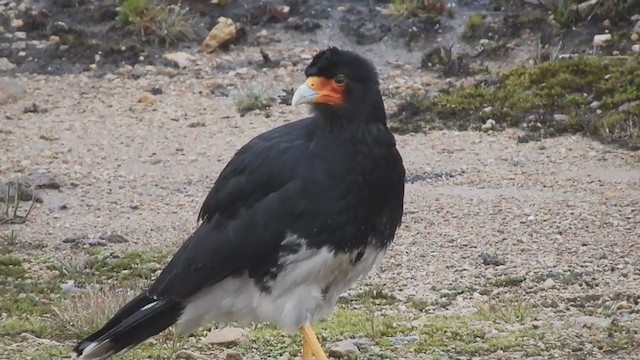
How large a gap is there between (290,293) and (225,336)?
1295 mm

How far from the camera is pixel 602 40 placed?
13305 mm

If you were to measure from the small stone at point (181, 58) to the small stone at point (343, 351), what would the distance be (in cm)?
791

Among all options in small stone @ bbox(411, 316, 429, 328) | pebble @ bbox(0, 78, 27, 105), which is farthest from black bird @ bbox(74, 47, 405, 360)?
pebble @ bbox(0, 78, 27, 105)

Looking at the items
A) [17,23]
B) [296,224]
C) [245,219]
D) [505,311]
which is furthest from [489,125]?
[296,224]

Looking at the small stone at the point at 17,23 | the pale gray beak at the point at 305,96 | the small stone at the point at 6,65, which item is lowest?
the small stone at the point at 6,65

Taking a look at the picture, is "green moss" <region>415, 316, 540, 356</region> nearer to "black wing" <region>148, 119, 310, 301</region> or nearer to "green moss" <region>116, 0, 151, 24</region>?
"black wing" <region>148, 119, 310, 301</region>

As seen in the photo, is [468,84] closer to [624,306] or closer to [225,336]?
[624,306]

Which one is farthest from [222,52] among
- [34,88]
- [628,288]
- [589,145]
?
[628,288]

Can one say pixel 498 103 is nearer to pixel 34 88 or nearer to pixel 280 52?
pixel 280 52

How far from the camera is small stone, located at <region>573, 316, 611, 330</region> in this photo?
6.66 meters

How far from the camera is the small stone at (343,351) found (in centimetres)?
650

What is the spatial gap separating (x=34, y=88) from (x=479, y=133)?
4.77 metres

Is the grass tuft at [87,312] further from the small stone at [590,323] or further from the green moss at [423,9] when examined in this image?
the green moss at [423,9]

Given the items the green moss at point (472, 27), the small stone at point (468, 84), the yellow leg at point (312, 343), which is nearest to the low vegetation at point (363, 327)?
the yellow leg at point (312, 343)
